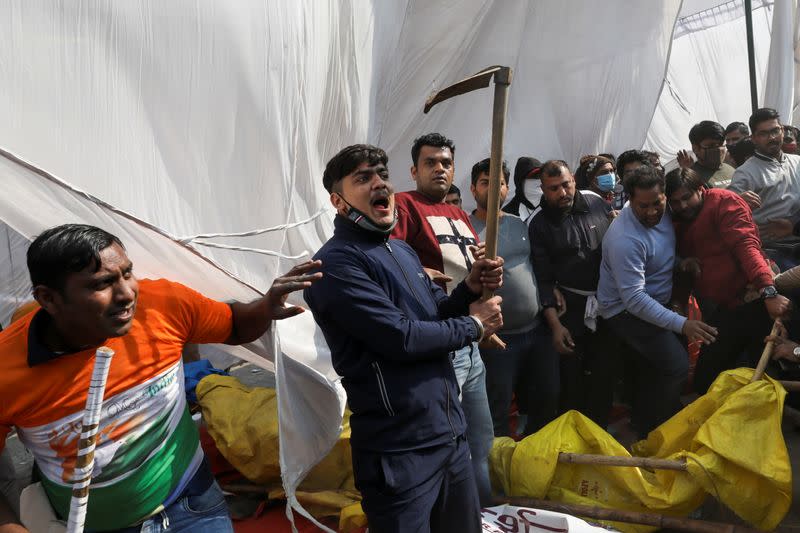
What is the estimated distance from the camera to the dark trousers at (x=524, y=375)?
11.1 ft

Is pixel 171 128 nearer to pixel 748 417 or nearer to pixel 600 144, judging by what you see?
pixel 748 417

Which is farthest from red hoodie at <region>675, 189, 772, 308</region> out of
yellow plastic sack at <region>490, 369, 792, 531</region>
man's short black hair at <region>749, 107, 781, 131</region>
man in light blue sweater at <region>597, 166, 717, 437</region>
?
man's short black hair at <region>749, 107, 781, 131</region>

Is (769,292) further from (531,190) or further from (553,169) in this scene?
(531,190)

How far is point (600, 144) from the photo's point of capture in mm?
6684

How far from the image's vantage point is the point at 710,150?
4371mm

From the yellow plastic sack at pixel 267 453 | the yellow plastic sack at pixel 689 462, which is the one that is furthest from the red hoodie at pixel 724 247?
the yellow plastic sack at pixel 267 453

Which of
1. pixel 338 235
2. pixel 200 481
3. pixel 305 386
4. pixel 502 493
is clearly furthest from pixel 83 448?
pixel 502 493

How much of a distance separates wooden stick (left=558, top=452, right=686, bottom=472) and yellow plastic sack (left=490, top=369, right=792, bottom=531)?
4 centimetres

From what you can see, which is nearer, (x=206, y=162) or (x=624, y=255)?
(x=206, y=162)

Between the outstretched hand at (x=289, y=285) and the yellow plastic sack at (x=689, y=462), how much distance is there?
1537 millimetres

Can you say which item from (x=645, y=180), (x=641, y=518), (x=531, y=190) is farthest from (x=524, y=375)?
(x=531, y=190)

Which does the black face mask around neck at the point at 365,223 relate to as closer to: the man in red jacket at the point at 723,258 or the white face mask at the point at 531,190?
the man in red jacket at the point at 723,258

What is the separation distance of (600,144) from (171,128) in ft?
16.7

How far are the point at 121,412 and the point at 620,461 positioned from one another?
6.42 ft
